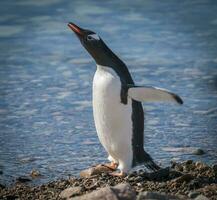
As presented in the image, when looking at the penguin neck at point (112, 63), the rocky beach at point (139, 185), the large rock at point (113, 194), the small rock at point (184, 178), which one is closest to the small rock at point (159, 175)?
the rocky beach at point (139, 185)

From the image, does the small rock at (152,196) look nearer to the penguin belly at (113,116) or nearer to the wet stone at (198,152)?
the penguin belly at (113,116)

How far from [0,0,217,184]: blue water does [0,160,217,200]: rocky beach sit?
1.27 ft

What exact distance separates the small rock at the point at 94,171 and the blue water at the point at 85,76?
313 mm

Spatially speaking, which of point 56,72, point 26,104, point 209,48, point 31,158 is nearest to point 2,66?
point 56,72

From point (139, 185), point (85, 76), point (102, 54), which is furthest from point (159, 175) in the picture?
point (85, 76)

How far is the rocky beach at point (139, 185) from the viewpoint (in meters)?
5.06

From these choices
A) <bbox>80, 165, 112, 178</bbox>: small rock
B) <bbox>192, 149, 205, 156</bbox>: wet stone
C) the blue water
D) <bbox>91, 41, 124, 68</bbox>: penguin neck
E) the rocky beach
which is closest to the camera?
the rocky beach

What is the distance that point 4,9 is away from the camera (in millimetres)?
12211

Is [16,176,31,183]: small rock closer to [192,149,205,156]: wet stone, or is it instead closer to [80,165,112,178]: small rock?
[80,165,112,178]: small rock

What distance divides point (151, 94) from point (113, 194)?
101 cm

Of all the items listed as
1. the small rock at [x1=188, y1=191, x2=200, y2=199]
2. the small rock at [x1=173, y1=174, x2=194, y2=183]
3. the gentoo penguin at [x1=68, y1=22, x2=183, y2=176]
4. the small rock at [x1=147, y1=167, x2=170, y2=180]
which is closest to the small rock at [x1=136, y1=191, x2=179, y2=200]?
the small rock at [x1=188, y1=191, x2=200, y2=199]

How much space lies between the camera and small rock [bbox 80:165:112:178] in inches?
229

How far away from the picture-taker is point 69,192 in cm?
528

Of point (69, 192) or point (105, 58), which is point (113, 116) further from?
point (69, 192)
